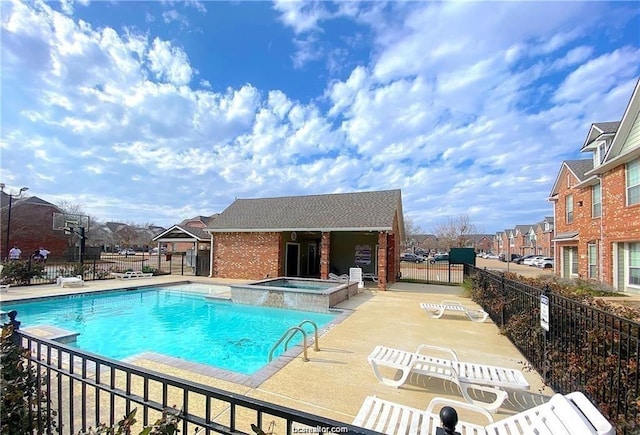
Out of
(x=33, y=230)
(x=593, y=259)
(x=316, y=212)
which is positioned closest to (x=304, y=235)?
(x=316, y=212)

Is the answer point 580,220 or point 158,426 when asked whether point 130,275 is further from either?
point 580,220

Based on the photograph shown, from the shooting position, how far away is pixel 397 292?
49.1 ft

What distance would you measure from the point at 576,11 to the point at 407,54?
143 inches

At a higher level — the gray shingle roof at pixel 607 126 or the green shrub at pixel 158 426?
the gray shingle roof at pixel 607 126

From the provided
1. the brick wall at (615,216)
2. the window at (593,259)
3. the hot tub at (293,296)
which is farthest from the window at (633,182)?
the hot tub at (293,296)

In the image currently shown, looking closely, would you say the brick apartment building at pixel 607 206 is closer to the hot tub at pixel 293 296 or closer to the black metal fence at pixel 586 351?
the black metal fence at pixel 586 351

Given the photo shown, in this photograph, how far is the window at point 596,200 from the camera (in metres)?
16.9

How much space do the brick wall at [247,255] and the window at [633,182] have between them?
56.9ft

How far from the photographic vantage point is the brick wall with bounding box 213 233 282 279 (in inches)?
742

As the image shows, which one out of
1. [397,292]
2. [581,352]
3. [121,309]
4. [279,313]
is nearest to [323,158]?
[397,292]

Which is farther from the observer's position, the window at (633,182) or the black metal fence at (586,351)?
the window at (633,182)

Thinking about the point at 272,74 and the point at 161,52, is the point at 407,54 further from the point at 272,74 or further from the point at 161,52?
the point at 161,52

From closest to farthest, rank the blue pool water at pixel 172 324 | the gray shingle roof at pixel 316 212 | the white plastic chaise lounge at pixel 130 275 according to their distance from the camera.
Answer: the blue pool water at pixel 172 324 < the gray shingle roof at pixel 316 212 < the white plastic chaise lounge at pixel 130 275

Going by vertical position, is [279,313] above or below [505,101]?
below
